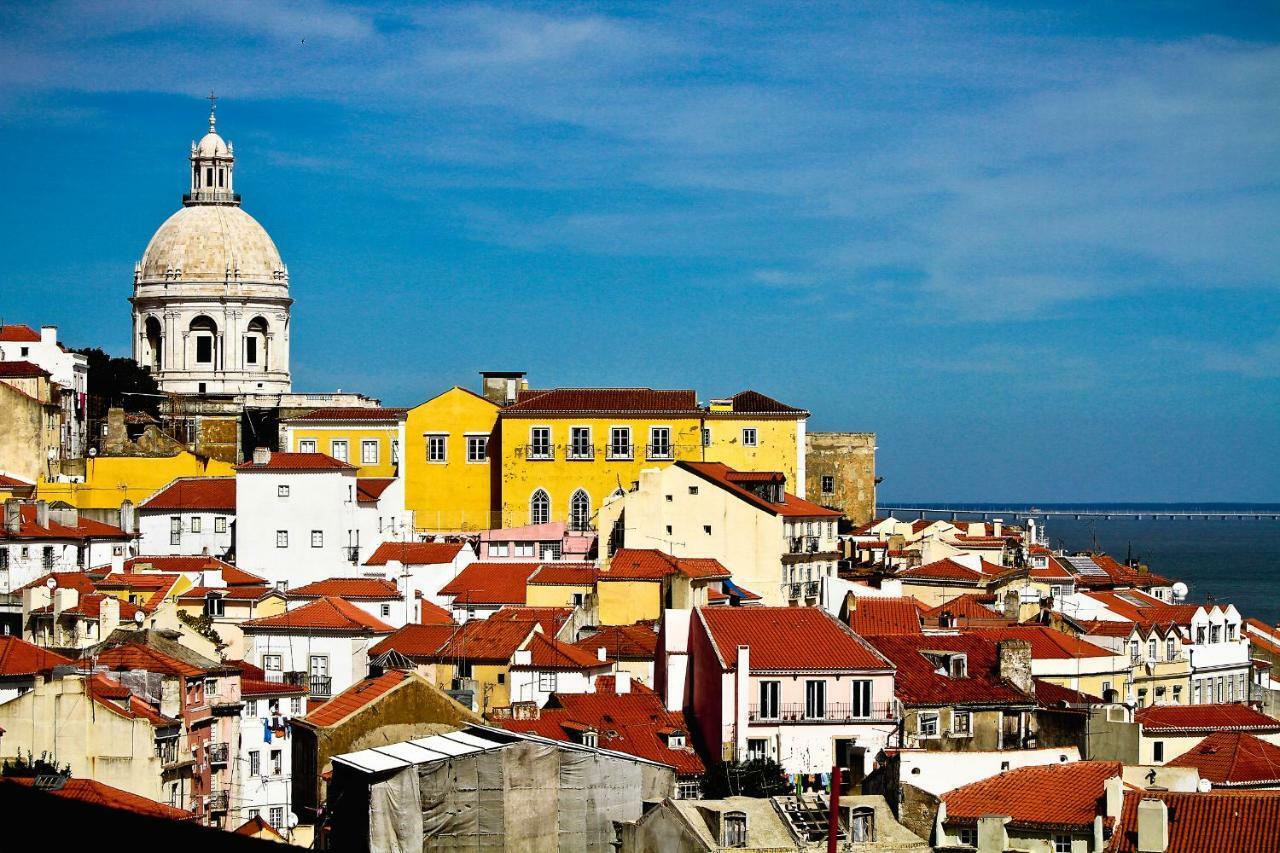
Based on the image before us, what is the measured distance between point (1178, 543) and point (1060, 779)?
14965cm

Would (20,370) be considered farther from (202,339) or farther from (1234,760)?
(1234,760)

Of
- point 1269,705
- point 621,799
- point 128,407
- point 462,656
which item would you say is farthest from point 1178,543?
point 621,799

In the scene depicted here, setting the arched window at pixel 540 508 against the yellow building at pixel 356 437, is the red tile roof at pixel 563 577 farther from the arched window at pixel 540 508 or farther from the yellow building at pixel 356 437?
the yellow building at pixel 356 437

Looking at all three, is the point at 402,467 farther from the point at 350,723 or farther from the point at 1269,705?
the point at 350,723

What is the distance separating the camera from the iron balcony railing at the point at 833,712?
29500 millimetres

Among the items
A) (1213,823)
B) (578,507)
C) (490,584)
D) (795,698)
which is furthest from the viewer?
(578,507)

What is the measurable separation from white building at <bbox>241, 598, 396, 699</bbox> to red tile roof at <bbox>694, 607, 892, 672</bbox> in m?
9.21

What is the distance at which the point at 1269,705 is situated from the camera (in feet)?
142

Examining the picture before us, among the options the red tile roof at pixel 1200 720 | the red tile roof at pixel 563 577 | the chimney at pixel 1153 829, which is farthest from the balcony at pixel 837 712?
the red tile roof at pixel 563 577

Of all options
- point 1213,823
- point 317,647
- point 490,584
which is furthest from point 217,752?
point 490,584

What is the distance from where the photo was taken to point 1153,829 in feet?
70.2

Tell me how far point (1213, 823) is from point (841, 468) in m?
42.8

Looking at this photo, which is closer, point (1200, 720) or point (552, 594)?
point (1200, 720)

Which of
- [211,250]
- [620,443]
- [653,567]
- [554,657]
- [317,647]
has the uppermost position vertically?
[211,250]
